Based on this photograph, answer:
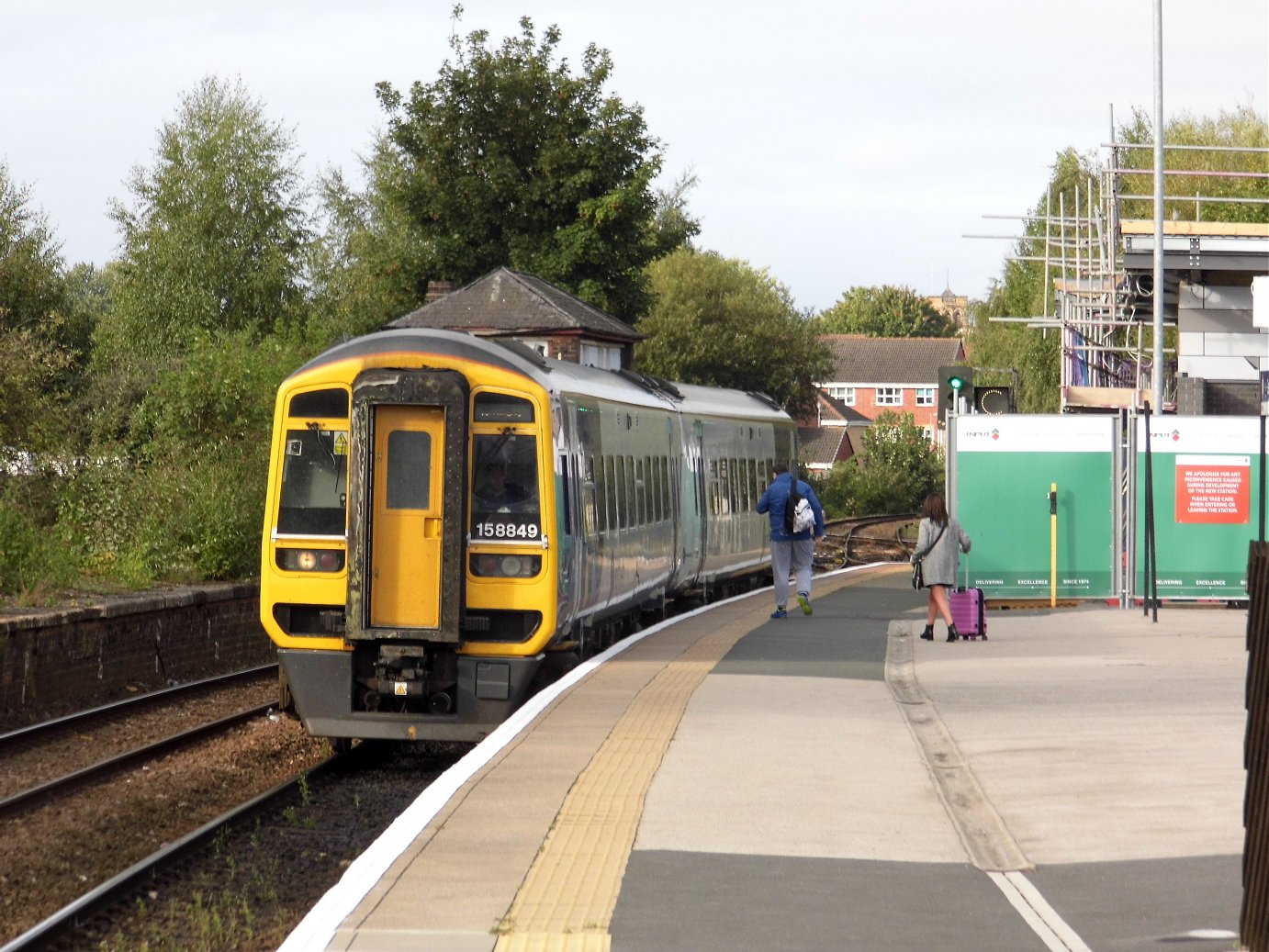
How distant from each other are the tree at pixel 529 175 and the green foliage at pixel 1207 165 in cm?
1383

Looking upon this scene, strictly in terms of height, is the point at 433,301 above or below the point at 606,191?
below

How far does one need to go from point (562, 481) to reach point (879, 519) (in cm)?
3730

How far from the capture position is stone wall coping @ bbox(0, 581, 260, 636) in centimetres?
1692

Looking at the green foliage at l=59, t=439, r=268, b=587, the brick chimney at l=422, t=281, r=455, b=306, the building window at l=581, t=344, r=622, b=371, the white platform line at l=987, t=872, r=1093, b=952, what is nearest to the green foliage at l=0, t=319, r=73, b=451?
the green foliage at l=59, t=439, r=268, b=587

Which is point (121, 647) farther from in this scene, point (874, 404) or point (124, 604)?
point (874, 404)

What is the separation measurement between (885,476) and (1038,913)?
2218 inches

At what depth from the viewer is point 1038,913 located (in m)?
6.75

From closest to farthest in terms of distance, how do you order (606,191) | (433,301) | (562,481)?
(562,481)
(433,301)
(606,191)

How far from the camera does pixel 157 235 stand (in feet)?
183

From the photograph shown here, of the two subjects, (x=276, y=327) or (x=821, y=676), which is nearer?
(x=821, y=676)

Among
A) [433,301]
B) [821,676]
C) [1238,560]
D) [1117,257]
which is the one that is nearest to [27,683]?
[821,676]

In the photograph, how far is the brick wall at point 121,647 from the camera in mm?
16672

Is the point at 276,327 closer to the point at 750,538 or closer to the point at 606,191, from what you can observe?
the point at 750,538

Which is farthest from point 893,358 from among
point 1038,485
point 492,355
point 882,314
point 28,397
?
point 492,355
